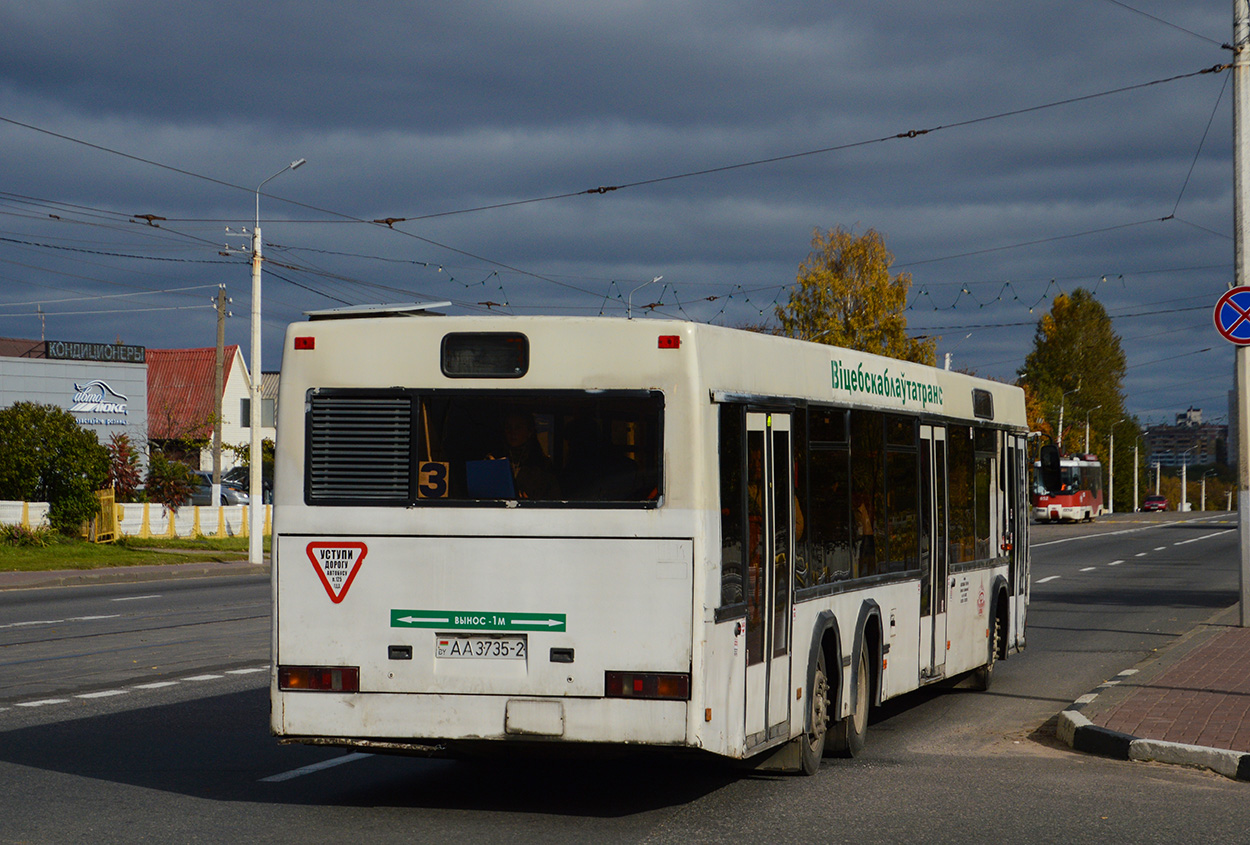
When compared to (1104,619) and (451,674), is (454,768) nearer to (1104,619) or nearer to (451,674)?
(451,674)

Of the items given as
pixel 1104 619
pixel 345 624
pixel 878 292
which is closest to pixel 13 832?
pixel 345 624

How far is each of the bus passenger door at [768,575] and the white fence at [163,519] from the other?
1160 inches

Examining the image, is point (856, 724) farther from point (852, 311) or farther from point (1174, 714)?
point (852, 311)

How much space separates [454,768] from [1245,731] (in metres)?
5.24

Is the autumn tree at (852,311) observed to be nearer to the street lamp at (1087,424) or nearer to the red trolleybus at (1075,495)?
the red trolleybus at (1075,495)

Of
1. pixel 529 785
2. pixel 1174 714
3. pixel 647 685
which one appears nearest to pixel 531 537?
pixel 647 685

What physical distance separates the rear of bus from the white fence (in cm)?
2883

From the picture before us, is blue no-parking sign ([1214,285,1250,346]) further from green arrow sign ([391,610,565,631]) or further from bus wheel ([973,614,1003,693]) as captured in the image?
green arrow sign ([391,610,565,631])

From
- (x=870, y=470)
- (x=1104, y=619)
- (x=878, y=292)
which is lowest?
(x=1104, y=619)

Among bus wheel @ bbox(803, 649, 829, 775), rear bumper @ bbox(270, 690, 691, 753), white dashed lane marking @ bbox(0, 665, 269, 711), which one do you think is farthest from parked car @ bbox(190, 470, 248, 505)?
rear bumper @ bbox(270, 690, 691, 753)

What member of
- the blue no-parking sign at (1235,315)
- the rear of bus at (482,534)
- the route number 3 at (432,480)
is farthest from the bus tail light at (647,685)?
the blue no-parking sign at (1235,315)

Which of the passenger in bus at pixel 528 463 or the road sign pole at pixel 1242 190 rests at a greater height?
the road sign pole at pixel 1242 190

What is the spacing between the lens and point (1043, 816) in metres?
7.89

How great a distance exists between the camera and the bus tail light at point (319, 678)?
768 cm
